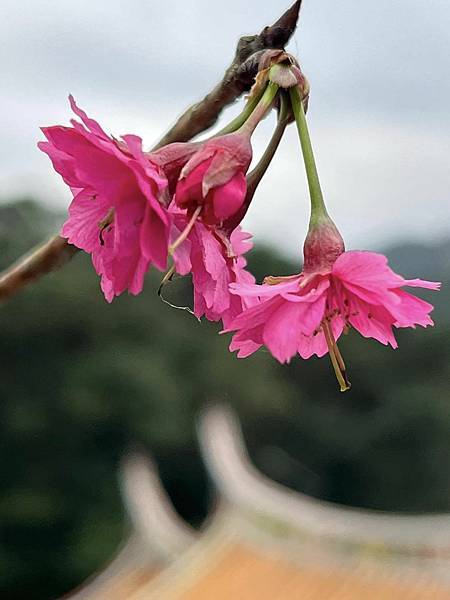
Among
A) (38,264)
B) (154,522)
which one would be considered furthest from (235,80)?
(154,522)

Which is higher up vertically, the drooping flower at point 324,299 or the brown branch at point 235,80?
the brown branch at point 235,80

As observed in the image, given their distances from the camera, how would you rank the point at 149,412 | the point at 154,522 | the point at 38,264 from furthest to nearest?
the point at 149,412, the point at 154,522, the point at 38,264

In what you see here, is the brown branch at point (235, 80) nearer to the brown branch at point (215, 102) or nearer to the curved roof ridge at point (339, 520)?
the brown branch at point (215, 102)

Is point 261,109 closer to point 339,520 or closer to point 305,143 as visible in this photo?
point 305,143

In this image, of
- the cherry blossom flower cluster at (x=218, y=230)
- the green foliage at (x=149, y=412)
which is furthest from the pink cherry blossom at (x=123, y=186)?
the green foliage at (x=149, y=412)

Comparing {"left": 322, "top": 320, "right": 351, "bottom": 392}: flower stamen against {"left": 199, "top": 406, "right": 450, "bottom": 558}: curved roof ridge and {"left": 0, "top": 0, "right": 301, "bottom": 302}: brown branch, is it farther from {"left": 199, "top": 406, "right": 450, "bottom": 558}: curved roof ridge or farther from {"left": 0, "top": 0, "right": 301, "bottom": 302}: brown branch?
{"left": 199, "top": 406, "right": 450, "bottom": 558}: curved roof ridge

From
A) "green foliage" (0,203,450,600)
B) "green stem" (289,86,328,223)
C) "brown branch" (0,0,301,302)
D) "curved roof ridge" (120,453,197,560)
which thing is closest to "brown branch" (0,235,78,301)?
"brown branch" (0,0,301,302)

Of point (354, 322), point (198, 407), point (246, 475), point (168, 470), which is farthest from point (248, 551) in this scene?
point (168, 470)
